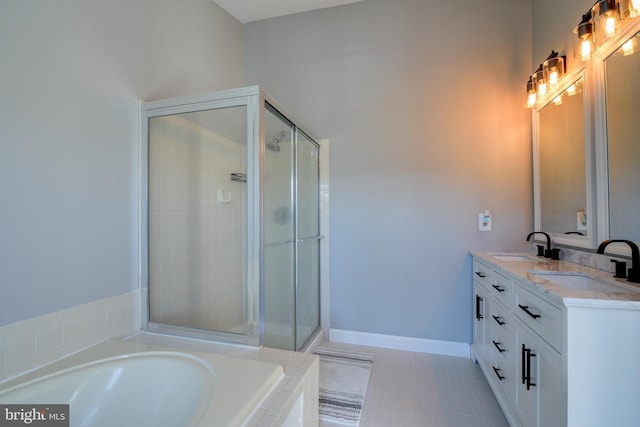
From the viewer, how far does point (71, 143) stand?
3.91 ft

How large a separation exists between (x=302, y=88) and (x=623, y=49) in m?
2.14

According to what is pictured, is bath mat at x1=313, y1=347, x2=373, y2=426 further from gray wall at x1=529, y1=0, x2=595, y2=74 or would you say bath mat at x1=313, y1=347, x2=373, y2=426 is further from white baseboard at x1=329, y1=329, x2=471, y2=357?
gray wall at x1=529, y1=0, x2=595, y2=74

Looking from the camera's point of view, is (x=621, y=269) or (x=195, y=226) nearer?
(x=621, y=269)

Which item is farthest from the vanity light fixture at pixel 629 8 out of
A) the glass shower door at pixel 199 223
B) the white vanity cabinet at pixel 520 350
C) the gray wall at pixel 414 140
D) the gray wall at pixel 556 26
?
the glass shower door at pixel 199 223

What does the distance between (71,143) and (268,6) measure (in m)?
2.15

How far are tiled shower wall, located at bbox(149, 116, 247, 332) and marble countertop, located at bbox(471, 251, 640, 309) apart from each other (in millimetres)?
1431

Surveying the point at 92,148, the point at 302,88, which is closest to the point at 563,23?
the point at 302,88

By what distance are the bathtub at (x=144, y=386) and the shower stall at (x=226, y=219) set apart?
290 mm

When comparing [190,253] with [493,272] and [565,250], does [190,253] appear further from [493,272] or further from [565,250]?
[565,250]

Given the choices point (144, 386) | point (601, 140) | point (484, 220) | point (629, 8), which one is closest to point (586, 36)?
point (629, 8)

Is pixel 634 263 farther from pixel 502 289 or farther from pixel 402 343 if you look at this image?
pixel 402 343

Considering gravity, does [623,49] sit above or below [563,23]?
below

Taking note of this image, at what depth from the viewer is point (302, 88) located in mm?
2623

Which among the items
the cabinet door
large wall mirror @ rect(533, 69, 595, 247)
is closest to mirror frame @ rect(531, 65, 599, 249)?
large wall mirror @ rect(533, 69, 595, 247)
